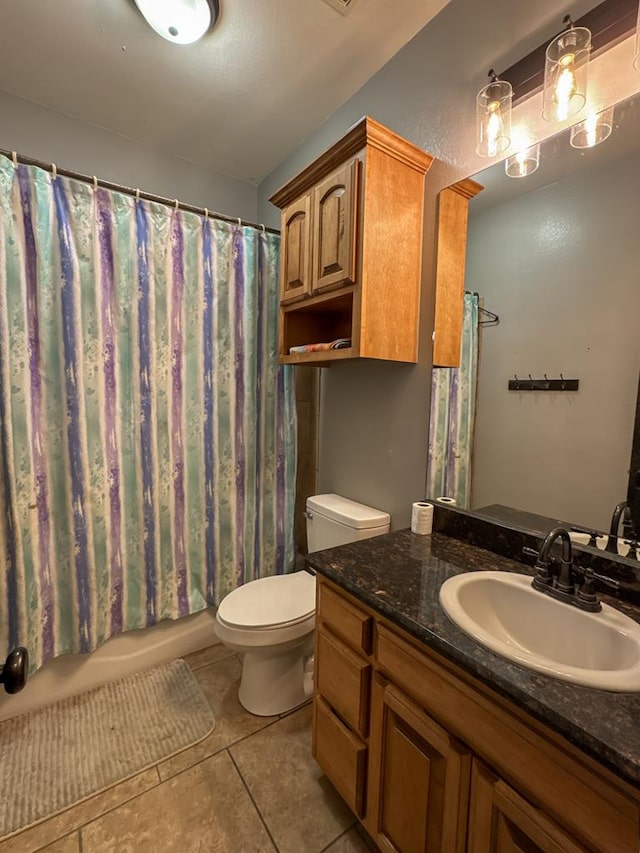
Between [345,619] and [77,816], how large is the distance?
107 cm

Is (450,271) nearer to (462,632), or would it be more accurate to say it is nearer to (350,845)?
(462,632)

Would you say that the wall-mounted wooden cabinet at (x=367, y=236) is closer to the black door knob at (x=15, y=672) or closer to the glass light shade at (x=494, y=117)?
the glass light shade at (x=494, y=117)

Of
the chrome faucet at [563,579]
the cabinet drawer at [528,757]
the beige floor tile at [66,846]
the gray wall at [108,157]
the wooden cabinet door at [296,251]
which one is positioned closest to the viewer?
the cabinet drawer at [528,757]

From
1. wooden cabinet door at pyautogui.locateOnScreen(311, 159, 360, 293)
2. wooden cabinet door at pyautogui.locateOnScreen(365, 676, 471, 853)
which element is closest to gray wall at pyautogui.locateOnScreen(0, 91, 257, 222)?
wooden cabinet door at pyautogui.locateOnScreen(311, 159, 360, 293)

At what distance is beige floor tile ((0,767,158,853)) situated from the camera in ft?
3.55

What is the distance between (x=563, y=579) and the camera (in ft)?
2.95

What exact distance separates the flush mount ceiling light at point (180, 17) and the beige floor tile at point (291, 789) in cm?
258

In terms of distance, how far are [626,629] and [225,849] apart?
48.8 inches

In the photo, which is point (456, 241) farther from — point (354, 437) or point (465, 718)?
point (465, 718)

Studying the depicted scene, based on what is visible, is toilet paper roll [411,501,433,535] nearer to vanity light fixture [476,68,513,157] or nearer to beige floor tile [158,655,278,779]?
beige floor tile [158,655,278,779]

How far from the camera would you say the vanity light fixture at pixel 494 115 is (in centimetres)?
113

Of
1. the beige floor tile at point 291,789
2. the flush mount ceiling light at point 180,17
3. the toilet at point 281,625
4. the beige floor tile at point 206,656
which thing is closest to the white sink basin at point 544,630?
the toilet at point 281,625

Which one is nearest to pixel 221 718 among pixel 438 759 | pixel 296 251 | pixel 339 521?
pixel 339 521

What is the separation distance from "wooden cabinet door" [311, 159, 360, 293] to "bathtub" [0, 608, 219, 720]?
5.70 ft
